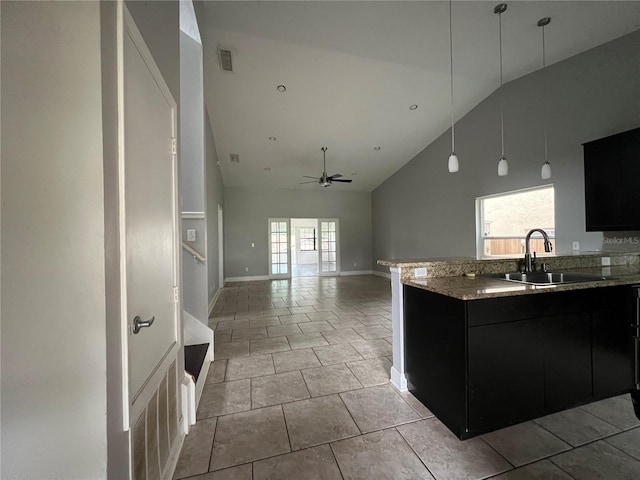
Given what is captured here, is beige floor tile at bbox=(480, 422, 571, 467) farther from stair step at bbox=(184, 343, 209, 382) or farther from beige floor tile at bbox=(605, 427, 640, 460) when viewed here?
stair step at bbox=(184, 343, 209, 382)

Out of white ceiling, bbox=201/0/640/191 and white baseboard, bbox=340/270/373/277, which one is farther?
white baseboard, bbox=340/270/373/277

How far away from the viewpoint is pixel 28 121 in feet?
2.34

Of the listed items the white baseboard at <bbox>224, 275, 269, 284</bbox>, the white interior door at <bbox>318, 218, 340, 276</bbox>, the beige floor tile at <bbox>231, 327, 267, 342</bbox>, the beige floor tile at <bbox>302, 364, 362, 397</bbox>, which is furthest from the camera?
the white interior door at <bbox>318, 218, 340, 276</bbox>

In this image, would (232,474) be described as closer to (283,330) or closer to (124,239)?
(124,239)

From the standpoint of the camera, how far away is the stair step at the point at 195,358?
204cm

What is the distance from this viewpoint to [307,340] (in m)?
3.09

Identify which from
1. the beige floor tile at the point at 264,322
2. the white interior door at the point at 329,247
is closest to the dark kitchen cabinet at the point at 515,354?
the beige floor tile at the point at 264,322

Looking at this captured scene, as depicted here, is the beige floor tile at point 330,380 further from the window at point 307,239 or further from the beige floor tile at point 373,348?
the window at point 307,239

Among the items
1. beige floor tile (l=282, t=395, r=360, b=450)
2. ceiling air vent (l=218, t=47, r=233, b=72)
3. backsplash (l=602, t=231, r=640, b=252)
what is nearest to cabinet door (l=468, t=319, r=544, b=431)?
beige floor tile (l=282, t=395, r=360, b=450)

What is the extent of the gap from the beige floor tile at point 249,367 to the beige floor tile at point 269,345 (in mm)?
121

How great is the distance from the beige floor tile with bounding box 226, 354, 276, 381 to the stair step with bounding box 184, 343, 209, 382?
0.97 ft

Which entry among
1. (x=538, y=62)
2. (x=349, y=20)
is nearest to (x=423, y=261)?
(x=349, y=20)

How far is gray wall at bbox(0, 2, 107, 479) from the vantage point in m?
0.70

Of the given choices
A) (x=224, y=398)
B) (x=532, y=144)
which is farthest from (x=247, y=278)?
(x=532, y=144)
